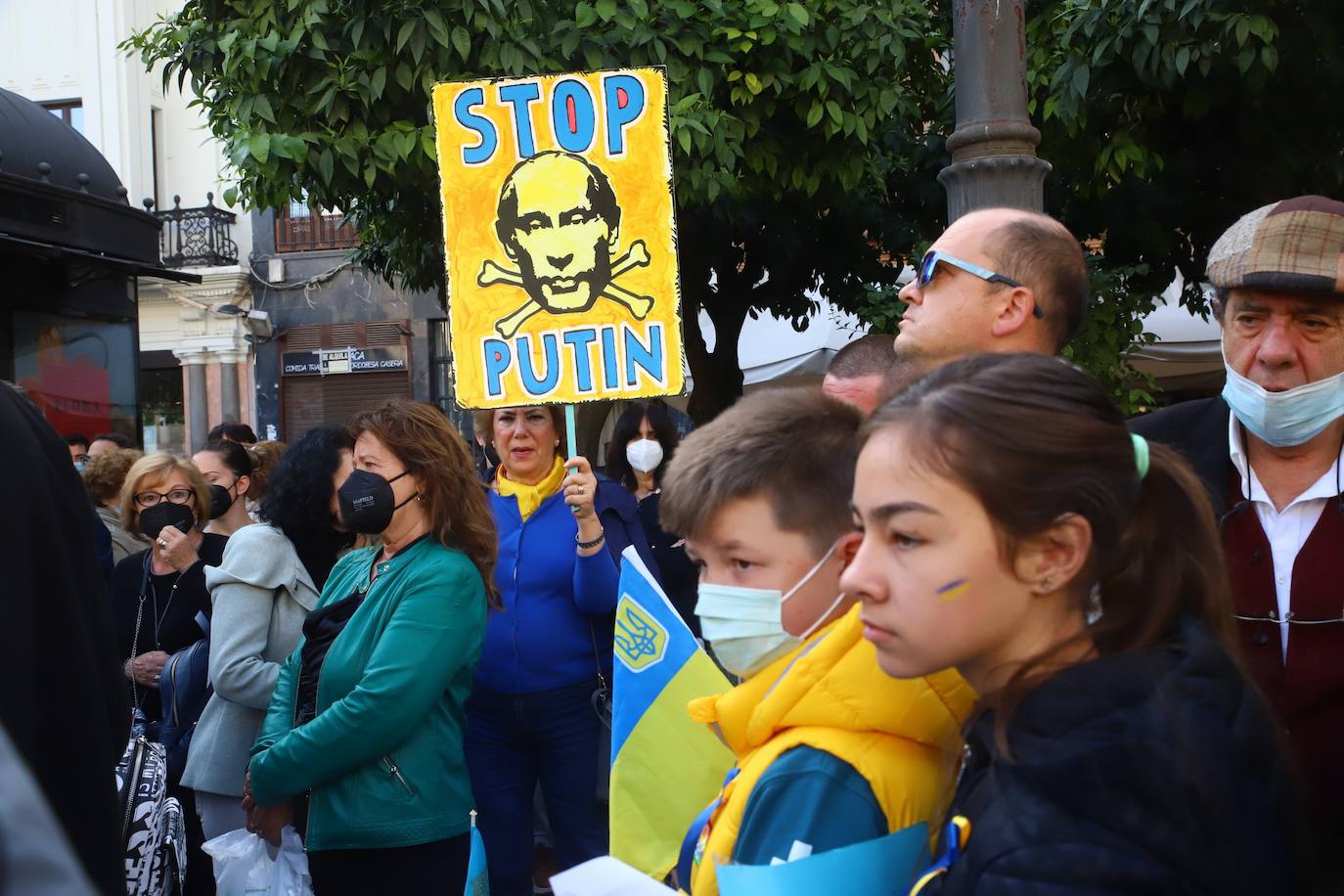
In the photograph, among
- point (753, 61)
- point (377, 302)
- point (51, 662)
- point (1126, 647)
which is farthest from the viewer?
point (377, 302)

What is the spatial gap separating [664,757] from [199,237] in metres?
21.8

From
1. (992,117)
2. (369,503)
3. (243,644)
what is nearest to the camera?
(369,503)

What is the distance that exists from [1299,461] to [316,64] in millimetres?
6163

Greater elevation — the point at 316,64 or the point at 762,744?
the point at 316,64

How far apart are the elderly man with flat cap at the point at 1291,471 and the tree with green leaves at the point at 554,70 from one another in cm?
498

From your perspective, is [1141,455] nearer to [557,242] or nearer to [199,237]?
[557,242]

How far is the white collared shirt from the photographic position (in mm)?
2133

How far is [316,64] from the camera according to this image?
714 cm

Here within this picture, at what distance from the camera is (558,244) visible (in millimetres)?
4137

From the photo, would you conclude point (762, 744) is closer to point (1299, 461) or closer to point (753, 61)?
point (1299, 461)

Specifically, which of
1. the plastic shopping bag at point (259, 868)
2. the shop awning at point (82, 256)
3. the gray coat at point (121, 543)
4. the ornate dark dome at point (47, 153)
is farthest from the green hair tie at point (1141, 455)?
the ornate dark dome at point (47, 153)

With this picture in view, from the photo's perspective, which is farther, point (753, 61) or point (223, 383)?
point (223, 383)

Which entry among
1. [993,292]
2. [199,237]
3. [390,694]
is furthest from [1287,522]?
[199,237]

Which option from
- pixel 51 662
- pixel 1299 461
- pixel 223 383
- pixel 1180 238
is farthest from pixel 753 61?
pixel 223 383
